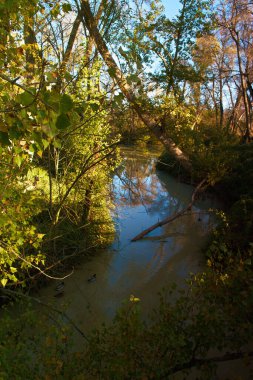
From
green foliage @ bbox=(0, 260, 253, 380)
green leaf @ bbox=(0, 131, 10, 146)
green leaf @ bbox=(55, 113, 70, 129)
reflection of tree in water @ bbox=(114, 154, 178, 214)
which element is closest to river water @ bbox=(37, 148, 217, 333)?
reflection of tree in water @ bbox=(114, 154, 178, 214)

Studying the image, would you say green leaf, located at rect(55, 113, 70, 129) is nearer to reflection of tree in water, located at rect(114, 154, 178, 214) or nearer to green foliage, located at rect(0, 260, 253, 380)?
green foliage, located at rect(0, 260, 253, 380)

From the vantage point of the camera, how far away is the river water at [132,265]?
6020 mm

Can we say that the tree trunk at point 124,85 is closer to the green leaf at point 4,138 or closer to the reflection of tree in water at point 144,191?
the reflection of tree in water at point 144,191

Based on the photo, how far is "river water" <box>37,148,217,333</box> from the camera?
6.02 metres

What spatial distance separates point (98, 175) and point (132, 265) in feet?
7.69

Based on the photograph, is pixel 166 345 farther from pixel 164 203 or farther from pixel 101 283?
pixel 164 203

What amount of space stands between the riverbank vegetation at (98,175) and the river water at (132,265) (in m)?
0.42

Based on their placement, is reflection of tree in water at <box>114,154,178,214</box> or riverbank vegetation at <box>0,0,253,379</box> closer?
riverbank vegetation at <box>0,0,253,379</box>

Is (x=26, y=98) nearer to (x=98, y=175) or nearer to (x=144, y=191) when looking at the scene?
(x=98, y=175)

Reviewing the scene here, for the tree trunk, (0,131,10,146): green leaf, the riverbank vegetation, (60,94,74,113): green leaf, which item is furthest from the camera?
the tree trunk

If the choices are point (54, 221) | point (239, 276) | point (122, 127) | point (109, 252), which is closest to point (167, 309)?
point (239, 276)

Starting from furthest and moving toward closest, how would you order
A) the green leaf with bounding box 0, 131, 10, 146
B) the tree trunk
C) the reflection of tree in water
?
the reflection of tree in water
the tree trunk
the green leaf with bounding box 0, 131, 10, 146

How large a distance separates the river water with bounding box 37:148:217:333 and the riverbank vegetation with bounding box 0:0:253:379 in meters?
0.42

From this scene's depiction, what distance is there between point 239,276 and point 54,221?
3890 millimetres
